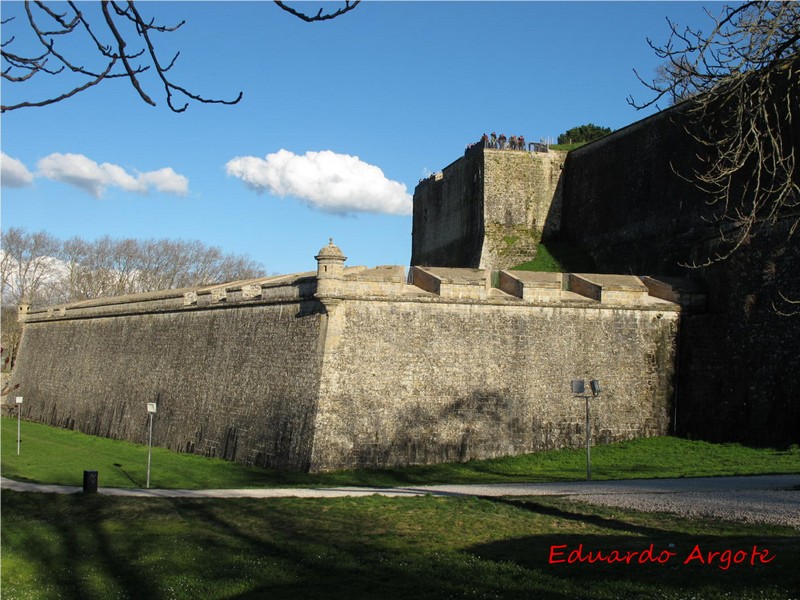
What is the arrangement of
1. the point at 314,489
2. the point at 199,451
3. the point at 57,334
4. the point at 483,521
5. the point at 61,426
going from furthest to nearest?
the point at 57,334 → the point at 61,426 → the point at 199,451 → the point at 314,489 → the point at 483,521

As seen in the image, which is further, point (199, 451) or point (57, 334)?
point (57, 334)

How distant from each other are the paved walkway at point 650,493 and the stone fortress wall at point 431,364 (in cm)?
397

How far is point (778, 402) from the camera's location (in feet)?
66.9

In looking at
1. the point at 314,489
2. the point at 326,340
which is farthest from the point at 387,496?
the point at 326,340

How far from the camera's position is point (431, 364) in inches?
882

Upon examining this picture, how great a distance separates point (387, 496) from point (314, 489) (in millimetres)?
2388

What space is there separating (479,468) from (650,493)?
7.01 metres

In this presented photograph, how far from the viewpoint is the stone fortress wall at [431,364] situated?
21.8m

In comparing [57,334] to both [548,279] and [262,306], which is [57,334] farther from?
[548,279]

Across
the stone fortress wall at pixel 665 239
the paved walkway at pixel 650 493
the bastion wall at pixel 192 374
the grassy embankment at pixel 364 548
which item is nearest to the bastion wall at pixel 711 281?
the stone fortress wall at pixel 665 239

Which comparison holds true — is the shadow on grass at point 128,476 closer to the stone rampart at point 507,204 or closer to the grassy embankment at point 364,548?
the grassy embankment at point 364,548

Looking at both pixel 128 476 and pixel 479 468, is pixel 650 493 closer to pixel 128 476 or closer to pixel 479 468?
pixel 479 468
